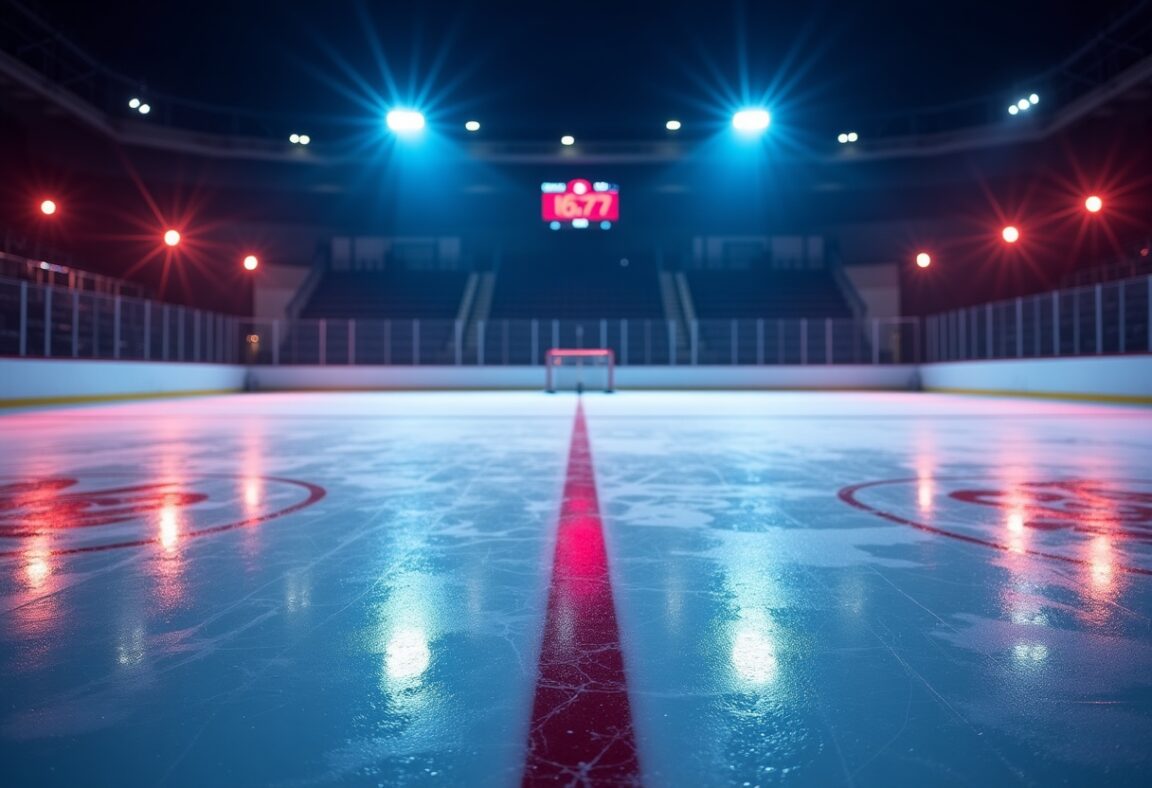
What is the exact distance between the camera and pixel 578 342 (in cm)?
2939

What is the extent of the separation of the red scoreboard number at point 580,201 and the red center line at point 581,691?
28995 millimetres

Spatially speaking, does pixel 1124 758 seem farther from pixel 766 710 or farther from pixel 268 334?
pixel 268 334

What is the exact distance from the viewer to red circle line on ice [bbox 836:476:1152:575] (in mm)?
3191

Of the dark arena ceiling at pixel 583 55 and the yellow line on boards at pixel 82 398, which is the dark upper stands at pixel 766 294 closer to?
the dark arena ceiling at pixel 583 55

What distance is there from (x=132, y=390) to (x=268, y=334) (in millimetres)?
9338

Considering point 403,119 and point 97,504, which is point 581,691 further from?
point 403,119

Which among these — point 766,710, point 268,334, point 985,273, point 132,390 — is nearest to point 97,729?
point 766,710

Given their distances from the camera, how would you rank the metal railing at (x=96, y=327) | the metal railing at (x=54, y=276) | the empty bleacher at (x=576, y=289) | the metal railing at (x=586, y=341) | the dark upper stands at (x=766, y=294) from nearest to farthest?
the metal railing at (x=96, y=327)
the metal railing at (x=54, y=276)
the metal railing at (x=586, y=341)
the dark upper stands at (x=766, y=294)
the empty bleacher at (x=576, y=289)

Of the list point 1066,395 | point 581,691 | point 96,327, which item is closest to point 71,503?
point 581,691

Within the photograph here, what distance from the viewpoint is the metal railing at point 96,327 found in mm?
15808

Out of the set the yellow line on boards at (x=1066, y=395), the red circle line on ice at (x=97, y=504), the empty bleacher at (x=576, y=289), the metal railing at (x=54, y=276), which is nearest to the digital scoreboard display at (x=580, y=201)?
the empty bleacher at (x=576, y=289)

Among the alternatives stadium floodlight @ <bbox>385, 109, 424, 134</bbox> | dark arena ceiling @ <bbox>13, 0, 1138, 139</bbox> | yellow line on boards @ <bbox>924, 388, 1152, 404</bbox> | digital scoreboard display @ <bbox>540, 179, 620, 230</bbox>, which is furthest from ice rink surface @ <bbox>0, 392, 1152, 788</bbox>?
digital scoreboard display @ <bbox>540, 179, 620, 230</bbox>

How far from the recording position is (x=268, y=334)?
2898 centimetres

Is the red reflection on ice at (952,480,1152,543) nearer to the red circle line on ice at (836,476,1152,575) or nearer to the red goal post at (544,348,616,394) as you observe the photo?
the red circle line on ice at (836,476,1152,575)
